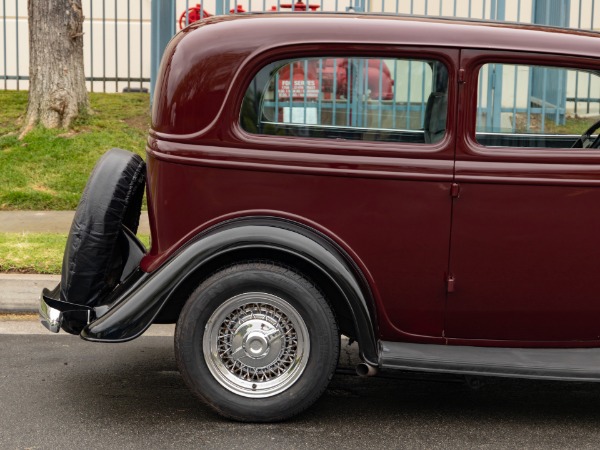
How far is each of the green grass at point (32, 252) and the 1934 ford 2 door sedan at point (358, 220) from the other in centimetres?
227

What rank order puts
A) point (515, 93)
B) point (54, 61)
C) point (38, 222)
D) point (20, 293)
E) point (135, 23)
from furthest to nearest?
point (135, 23), point (54, 61), point (38, 222), point (20, 293), point (515, 93)

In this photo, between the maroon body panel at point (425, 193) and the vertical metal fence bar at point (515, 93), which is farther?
the vertical metal fence bar at point (515, 93)

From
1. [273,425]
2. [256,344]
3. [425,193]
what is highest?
[425,193]

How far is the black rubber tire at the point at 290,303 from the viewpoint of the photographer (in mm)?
4496

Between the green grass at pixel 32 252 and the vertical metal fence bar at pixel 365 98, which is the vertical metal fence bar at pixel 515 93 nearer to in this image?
the vertical metal fence bar at pixel 365 98

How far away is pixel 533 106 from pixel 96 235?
2098 mm

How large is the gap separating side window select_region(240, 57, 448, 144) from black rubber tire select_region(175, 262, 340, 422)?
66 cm

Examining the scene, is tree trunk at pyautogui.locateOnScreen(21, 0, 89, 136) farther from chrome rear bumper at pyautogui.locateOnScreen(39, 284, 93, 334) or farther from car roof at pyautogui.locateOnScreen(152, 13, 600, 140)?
chrome rear bumper at pyautogui.locateOnScreen(39, 284, 93, 334)

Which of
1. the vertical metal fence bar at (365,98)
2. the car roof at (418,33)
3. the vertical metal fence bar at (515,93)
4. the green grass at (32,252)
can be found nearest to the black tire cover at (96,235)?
the car roof at (418,33)

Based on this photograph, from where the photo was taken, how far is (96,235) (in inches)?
186

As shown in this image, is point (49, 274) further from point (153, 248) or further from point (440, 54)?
point (440, 54)

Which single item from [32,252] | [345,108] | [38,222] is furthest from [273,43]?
[38,222]

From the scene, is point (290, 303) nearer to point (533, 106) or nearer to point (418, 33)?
point (418, 33)

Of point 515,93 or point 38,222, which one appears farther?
point 38,222
